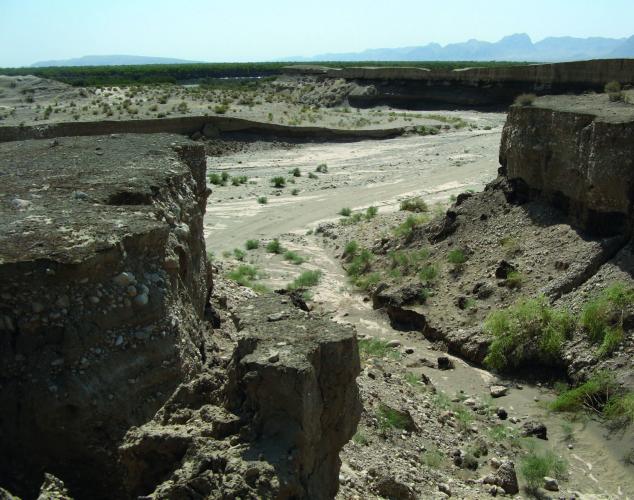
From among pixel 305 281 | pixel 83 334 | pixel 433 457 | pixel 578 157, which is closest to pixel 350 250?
pixel 305 281

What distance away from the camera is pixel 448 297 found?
43.8 ft

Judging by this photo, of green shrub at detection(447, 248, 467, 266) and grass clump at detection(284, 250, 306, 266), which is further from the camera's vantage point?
grass clump at detection(284, 250, 306, 266)

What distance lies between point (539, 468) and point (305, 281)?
306 inches

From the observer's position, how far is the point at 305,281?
50.2 feet

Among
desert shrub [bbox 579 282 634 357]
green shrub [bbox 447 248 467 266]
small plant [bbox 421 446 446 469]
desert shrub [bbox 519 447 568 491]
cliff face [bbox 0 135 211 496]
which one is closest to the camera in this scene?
cliff face [bbox 0 135 211 496]

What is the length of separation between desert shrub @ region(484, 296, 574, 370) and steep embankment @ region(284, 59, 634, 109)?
19075 mm

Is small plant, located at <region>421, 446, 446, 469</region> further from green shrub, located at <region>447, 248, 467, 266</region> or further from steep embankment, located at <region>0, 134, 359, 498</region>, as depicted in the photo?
green shrub, located at <region>447, 248, 467, 266</region>

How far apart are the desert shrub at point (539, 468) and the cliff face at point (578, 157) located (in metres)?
4.73

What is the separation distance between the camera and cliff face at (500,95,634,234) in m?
11.6

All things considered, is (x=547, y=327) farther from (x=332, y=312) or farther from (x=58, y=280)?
(x=58, y=280)

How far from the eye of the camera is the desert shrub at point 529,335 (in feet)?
35.9

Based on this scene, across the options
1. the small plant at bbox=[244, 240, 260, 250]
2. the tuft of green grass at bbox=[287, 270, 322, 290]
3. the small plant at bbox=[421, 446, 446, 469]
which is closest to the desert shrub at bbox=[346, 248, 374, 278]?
the tuft of green grass at bbox=[287, 270, 322, 290]

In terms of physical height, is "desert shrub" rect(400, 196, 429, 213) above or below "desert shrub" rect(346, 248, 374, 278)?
above

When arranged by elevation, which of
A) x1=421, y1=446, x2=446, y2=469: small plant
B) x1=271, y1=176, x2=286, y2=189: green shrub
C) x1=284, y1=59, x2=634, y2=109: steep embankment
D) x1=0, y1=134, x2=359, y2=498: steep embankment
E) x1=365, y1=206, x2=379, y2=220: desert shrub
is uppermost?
x1=284, y1=59, x2=634, y2=109: steep embankment
